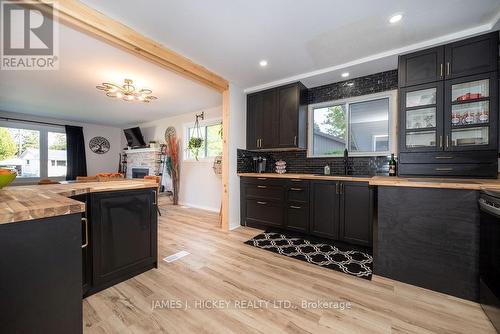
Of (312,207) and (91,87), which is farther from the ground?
(91,87)

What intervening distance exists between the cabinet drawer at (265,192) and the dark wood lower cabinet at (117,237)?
171 centimetres

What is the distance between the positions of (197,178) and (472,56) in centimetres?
499

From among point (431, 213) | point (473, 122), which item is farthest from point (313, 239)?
point (473, 122)

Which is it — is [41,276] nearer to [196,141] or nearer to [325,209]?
[325,209]

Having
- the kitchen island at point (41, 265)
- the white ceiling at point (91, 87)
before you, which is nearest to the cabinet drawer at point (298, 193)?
the white ceiling at point (91, 87)

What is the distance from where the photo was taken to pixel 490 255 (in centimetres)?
138

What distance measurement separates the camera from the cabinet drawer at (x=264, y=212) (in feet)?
10.2

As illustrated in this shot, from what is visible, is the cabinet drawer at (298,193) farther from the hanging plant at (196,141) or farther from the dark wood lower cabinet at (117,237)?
the hanging plant at (196,141)

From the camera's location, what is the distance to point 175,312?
57.3 inches

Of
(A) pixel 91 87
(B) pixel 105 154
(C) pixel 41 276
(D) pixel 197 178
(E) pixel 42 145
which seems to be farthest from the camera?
(B) pixel 105 154

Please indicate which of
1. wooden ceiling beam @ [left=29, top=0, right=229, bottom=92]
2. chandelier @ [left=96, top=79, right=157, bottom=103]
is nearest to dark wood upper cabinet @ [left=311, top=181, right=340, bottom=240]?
wooden ceiling beam @ [left=29, top=0, right=229, bottom=92]

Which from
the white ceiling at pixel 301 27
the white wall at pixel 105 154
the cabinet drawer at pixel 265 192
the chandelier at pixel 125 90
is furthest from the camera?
the white wall at pixel 105 154

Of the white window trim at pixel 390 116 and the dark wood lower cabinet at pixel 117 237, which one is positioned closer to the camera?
the dark wood lower cabinet at pixel 117 237

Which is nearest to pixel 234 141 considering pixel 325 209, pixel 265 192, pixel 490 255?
pixel 265 192
